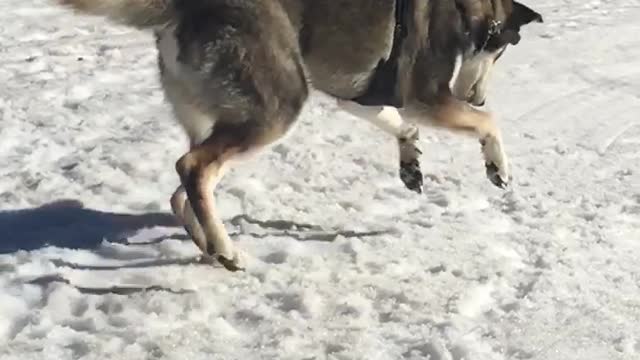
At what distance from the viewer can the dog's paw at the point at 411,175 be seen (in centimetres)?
577

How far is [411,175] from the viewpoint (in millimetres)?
5770

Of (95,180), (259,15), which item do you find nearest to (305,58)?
(259,15)

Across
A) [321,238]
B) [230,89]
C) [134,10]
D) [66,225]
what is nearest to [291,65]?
[230,89]

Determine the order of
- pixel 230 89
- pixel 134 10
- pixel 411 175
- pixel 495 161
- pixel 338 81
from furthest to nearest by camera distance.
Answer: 1. pixel 411 175
2. pixel 495 161
3. pixel 338 81
4. pixel 230 89
5. pixel 134 10

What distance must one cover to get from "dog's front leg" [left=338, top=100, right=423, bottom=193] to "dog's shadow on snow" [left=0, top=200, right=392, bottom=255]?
0.52 m

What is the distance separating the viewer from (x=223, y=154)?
15.6 feet

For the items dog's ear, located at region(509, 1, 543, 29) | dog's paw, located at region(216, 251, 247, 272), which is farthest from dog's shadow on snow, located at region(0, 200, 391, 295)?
dog's ear, located at region(509, 1, 543, 29)

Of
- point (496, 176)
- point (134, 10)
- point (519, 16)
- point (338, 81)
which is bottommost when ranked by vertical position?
point (496, 176)

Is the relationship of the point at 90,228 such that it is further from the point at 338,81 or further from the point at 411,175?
the point at 411,175

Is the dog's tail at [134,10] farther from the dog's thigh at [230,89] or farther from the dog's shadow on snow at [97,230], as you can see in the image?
the dog's shadow on snow at [97,230]

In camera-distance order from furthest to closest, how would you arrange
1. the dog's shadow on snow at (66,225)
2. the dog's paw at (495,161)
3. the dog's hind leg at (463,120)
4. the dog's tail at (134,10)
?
1. the dog's paw at (495,161)
2. the dog's hind leg at (463,120)
3. the dog's shadow on snow at (66,225)
4. the dog's tail at (134,10)

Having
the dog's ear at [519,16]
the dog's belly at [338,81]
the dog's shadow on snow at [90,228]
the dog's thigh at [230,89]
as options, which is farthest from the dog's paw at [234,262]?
the dog's ear at [519,16]

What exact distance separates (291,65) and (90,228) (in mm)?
1335

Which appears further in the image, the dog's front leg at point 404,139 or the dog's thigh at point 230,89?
the dog's front leg at point 404,139
